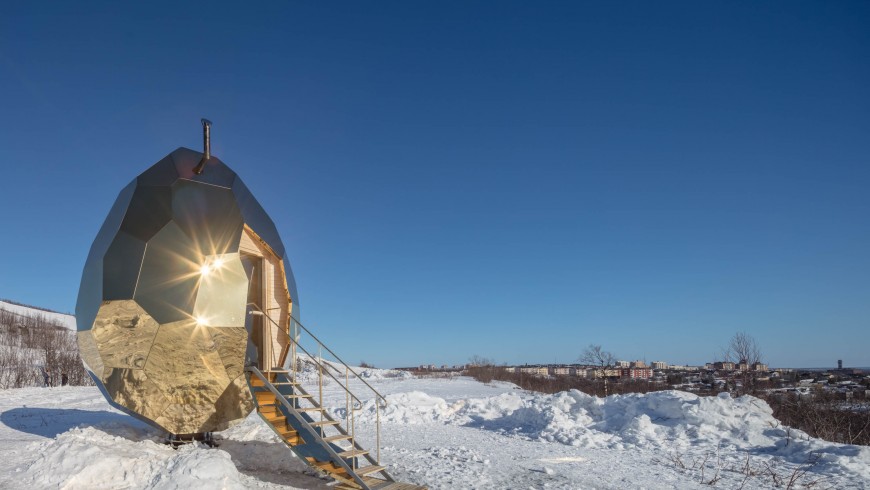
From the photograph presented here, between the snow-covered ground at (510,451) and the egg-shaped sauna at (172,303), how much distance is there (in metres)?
0.79

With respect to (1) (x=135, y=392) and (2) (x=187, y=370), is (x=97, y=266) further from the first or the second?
(2) (x=187, y=370)

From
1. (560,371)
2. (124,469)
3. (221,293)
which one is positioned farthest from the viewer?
(560,371)

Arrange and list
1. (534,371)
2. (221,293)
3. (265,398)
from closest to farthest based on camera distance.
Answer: (221,293) < (265,398) < (534,371)

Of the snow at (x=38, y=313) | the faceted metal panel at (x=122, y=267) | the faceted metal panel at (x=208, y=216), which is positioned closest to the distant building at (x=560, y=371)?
the faceted metal panel at (x=208, y=216)

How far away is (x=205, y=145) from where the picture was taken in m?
8.62

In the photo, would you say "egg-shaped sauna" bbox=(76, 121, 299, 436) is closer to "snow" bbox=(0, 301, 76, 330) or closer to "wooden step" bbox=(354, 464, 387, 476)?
"wooden step" bbox=(354, 464, 387, 476)

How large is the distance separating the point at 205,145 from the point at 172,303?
110 inches

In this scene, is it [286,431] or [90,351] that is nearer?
[90,351]

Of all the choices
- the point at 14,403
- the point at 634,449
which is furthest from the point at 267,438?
the point at 14,403

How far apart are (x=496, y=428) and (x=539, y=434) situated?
1.77m

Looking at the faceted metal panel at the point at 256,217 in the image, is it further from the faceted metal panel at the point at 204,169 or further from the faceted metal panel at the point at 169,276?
the faceted metal panel at the point at 169,276

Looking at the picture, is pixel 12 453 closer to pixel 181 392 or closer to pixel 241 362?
pixel 181 392

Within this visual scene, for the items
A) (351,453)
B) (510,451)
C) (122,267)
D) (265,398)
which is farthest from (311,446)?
(510,451)

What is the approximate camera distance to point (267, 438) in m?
10.6
